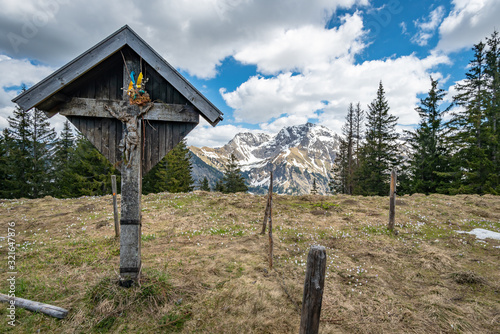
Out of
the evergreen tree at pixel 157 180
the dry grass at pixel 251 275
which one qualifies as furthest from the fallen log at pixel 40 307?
the evergreen tree at pixel 157 180

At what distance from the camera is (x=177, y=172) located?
43688 mm

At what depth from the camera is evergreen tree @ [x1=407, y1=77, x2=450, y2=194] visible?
2898 centimetres

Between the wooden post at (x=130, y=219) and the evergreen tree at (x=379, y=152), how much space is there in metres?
37.9

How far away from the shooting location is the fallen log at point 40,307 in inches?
174

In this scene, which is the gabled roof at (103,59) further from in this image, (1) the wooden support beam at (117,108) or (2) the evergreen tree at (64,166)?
(2) the evergreen tree at (64,166)

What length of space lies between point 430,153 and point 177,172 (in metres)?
43.9

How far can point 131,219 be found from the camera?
462cm

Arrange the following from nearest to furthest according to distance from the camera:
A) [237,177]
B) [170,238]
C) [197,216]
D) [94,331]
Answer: [94,331]
[170,238]
[197,216]
[237,177]

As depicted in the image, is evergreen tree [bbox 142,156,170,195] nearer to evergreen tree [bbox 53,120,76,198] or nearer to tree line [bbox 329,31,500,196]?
evergreen tree [bbox 53,120,76,198]

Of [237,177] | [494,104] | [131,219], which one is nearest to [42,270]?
[131,219]

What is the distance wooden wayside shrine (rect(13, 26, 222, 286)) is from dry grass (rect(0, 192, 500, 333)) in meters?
1.19

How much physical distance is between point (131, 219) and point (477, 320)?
8.58 m

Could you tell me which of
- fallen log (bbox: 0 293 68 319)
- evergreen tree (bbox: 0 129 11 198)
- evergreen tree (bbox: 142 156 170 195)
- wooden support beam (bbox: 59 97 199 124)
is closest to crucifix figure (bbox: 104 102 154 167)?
wooden support beam (bbox: 59 97 199 124)

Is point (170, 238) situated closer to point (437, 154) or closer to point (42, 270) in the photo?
point (42, 270)
